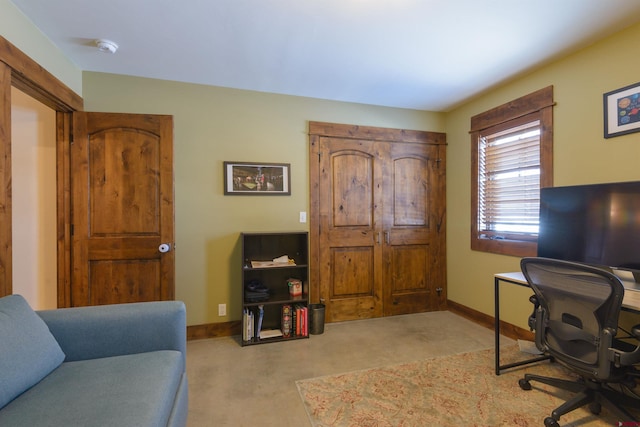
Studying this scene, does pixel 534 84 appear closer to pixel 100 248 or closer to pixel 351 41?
pixel 351 41

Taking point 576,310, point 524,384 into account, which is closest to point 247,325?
point 524,384

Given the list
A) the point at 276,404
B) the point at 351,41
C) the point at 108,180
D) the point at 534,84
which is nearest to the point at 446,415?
the point at 276,404

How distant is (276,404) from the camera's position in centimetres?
185

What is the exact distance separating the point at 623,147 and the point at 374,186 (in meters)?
2.03

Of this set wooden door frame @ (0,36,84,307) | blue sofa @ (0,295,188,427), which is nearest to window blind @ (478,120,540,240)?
blue sofa @ (0,295,188,427)

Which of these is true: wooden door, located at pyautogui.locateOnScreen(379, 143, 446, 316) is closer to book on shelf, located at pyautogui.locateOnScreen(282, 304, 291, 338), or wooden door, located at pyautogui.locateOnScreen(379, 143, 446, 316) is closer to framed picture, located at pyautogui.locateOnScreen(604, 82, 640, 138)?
book on shelf, located at pyautogui.locateOnScreen(282, 304, 291, 338)

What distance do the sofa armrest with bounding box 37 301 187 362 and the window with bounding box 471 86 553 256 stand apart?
293 cm

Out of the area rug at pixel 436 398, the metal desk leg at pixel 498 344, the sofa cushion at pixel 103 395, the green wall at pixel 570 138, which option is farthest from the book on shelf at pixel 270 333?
the green wall at pixel 570 138

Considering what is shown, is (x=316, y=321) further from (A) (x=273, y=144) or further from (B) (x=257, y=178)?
(A) (x=273, y=144)

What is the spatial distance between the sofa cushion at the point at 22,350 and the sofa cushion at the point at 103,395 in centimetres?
4

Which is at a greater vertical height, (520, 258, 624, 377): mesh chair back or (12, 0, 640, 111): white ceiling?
(12, 0, 640, 111): white ceiling

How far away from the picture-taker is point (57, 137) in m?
2.48

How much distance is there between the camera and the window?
258 centimetres

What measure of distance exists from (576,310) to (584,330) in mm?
107
